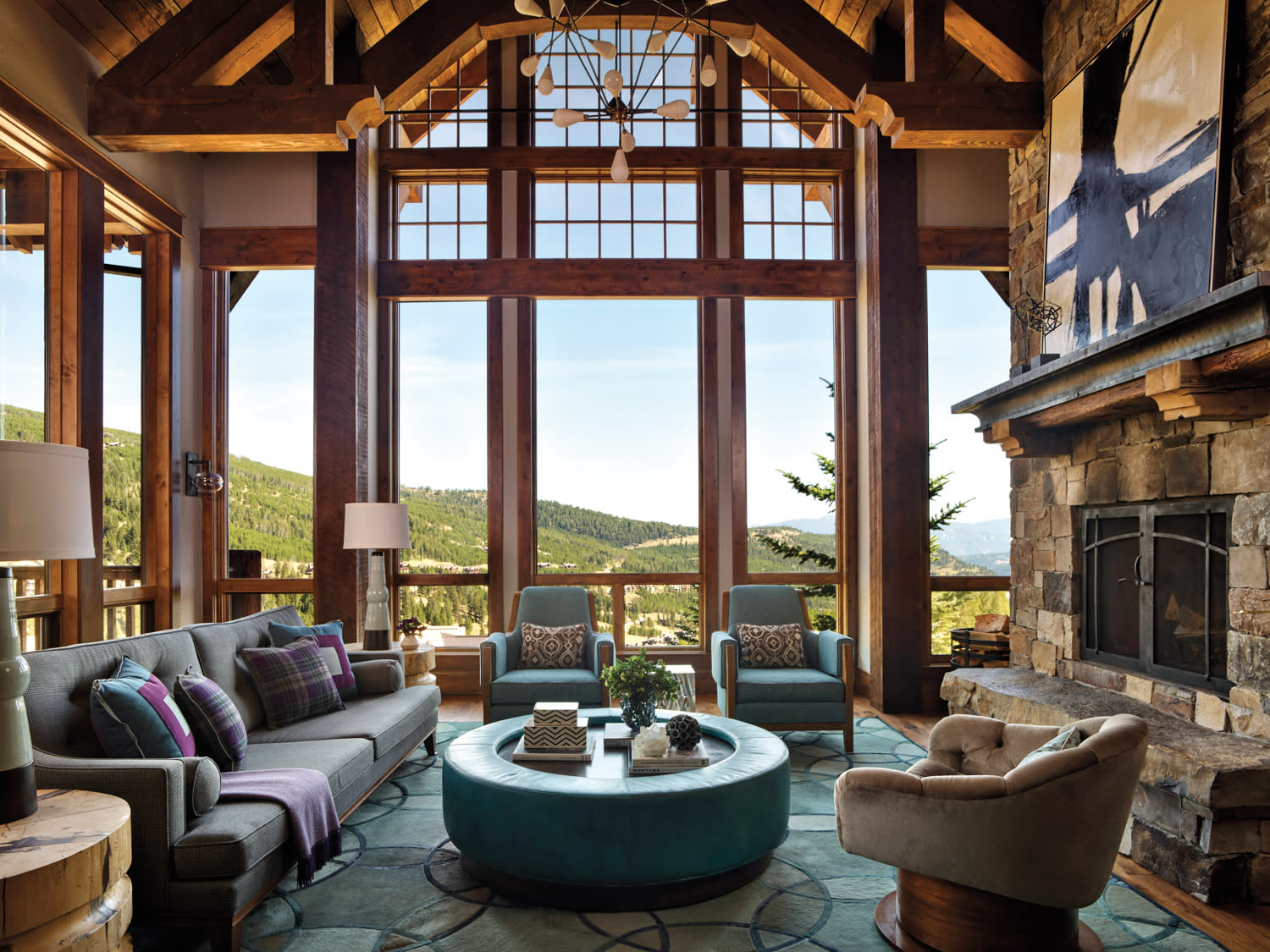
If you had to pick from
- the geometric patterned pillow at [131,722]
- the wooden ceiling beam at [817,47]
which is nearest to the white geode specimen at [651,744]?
the geometric patterned pillow at [131,722]

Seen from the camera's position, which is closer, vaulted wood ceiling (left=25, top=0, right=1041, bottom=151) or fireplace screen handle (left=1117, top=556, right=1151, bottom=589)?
fireplace screen handle (left=1117, top=556, right=1151, bottom=589)

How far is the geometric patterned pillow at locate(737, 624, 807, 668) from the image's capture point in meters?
5.11

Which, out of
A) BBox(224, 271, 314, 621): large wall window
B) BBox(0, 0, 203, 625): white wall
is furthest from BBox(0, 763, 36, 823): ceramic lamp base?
BBox(224, 271, 314, 621): large wall window

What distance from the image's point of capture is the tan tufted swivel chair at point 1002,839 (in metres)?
2.37

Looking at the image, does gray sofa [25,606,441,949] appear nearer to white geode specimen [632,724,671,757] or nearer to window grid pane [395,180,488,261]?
white geode specimen [632,724,671,757]

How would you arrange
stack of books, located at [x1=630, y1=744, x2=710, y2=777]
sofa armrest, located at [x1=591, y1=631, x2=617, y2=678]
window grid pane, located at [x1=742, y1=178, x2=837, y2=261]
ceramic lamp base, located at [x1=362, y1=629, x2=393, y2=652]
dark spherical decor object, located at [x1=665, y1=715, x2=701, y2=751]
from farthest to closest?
window grid pane, located at [x1=742, y1=178, x2=837, y2=261]
ceramic lamp base, located at [x1=362, y1=629, x2=393, y2=652]
sofa armrest, located at [x1=591, y1=631, x2=617, y2=678]
dark spherical decor object, located at [x1=665, y1=715, x2=701, y2=751]
stack of books, located at [x1=630, y1=744, x2=710, y2=777]

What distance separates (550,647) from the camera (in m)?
5.17

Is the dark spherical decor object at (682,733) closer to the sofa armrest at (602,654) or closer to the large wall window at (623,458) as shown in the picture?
the sofa armrest at (602,654)

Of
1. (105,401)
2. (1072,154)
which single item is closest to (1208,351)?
(1072,154)

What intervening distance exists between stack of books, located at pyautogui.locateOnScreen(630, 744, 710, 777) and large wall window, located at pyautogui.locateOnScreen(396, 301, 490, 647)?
10.6ft

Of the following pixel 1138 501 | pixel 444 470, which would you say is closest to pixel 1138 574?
pixel 1138 501

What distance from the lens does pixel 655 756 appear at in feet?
10.7

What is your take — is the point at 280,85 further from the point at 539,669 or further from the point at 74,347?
the point at 539,669

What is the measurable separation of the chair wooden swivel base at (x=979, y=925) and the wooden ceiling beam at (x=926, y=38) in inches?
165
